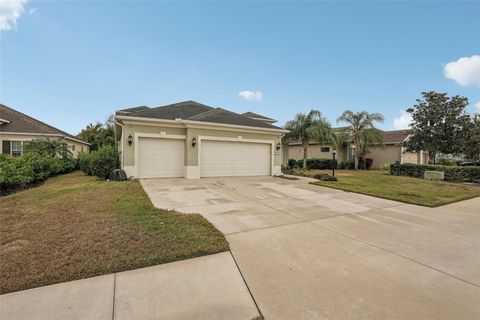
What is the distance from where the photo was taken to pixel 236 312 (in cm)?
214

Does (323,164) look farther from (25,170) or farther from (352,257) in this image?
(25,170)

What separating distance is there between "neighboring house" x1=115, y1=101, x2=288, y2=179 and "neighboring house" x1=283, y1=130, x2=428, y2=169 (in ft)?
34.7

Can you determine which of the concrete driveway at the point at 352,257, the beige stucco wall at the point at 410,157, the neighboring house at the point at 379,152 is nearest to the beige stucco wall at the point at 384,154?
the neighboring house at the point at 379,152

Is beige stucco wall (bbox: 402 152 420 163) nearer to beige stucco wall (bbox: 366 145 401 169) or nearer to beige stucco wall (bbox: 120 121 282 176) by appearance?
beige stucco wall (bbox: 366 145 401 169)

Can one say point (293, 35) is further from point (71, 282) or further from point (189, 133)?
point (71, 282)

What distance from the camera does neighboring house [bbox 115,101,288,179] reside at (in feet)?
36.1

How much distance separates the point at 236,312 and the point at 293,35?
47.6 feet

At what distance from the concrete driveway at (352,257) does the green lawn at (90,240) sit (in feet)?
2.15

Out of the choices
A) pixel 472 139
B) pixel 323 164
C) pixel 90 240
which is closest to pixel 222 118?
pixel 90 240

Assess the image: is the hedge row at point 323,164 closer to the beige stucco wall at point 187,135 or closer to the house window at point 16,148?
the beige stucco wall at point 187,135

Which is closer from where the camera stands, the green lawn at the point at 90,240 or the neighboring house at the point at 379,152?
the green lawn at the point at 90,240

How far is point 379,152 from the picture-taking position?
77.3 feet

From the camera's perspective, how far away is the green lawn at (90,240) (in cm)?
276

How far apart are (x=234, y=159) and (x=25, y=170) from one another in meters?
10.2
